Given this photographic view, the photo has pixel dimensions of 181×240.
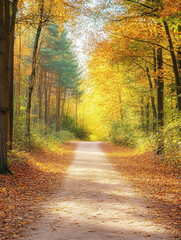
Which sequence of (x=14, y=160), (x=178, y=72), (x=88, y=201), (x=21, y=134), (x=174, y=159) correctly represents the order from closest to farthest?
1. (x=88, y=201)
2. (x=174, y=159)
3. (x=14, y=160)
4. (x=178, y=72)
5. (x=21, y=134)

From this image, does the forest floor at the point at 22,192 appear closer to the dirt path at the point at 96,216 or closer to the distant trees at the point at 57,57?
the dirt path at the point at 96,216

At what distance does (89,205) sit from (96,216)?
0.86m

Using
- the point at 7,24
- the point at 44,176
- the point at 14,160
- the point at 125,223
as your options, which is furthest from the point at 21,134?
the point at 125,223

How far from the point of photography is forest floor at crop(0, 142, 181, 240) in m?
4.08

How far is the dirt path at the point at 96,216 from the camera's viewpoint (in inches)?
155

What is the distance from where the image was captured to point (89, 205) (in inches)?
225

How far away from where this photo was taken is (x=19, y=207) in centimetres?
564

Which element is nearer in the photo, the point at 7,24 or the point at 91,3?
the point at 7,24

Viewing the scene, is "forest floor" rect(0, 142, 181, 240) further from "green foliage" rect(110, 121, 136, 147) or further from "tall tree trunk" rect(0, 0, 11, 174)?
"green foliage" rect(110, 121, 136, 147)

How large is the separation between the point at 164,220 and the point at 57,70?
2866 cm

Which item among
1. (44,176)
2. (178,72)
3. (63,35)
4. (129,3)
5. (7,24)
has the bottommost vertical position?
(44,176)

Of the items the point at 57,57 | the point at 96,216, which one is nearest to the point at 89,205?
the point at 96,216

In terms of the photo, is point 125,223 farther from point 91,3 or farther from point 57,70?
point 57,70

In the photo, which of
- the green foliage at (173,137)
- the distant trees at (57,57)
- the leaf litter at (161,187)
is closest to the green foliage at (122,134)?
the distant trees at (57,57)
